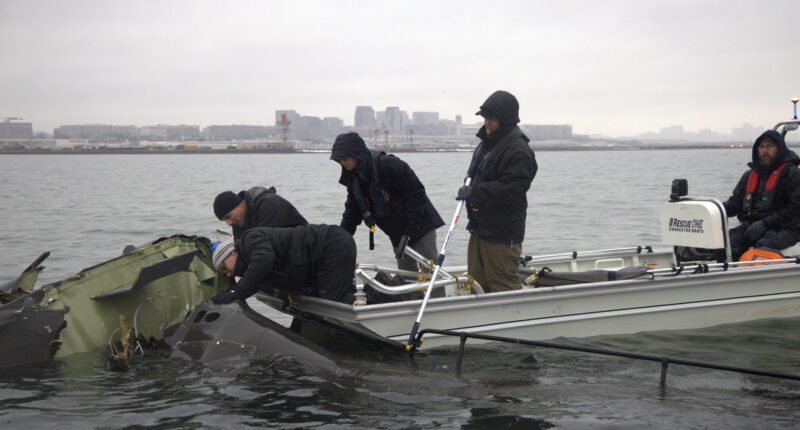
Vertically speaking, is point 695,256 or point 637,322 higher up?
point 695,256

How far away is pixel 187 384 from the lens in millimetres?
6258

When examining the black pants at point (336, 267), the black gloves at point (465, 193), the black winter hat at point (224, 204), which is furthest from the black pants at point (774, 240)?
the black winter hat at point (224, 204)

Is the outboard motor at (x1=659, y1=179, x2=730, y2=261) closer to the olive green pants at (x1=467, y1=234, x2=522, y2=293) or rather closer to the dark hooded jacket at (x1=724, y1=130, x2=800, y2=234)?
the dark hooded jacket at (x1=724, y1=130, x2=800, y2=234)

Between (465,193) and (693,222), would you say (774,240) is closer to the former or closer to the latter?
(693,222)

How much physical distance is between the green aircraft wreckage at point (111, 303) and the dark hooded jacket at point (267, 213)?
2.06 feet

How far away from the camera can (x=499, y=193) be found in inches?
270

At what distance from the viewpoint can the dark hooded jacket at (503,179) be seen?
6883mm

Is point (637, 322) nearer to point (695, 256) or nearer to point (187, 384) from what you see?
point (695, 256)

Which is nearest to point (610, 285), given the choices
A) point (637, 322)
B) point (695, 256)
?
point (637, 322)

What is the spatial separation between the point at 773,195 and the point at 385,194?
15.1ft

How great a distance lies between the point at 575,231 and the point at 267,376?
53.7ft

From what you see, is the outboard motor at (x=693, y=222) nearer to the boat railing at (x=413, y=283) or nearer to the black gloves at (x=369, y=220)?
the boat railing at (x=413, y=283)

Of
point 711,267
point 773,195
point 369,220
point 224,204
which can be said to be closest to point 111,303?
point 224,204

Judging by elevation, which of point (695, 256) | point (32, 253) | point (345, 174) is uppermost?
point (345, 174)
